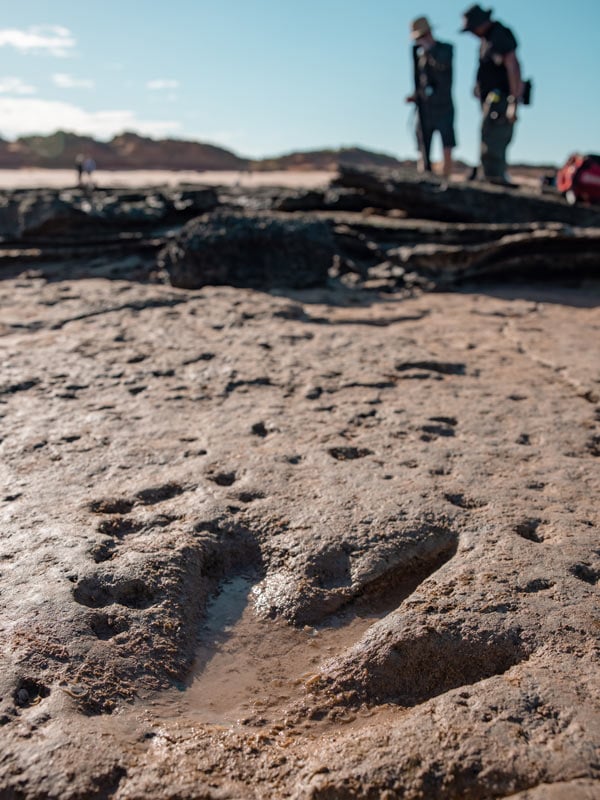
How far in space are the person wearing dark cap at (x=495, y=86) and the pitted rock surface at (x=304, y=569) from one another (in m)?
3.89

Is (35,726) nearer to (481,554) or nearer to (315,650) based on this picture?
(315,650)

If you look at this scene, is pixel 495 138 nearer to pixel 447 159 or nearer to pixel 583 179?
pixel 447 159

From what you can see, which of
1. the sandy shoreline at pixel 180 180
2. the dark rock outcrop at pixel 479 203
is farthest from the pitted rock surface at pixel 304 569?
the sandy shoreline at pixel 180 180

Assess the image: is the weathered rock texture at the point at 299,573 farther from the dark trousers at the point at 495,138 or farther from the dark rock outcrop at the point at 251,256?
the dark trousers at the point at 495,138

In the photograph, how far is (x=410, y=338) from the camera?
11.5ft

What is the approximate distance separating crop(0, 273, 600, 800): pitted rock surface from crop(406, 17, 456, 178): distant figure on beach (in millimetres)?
4475

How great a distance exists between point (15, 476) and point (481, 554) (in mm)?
1298

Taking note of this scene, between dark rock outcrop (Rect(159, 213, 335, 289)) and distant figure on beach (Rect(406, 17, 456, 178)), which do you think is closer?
dark rock outcrop (Rect(159, 213, 335, 289))

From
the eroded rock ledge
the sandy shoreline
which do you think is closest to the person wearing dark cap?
the eroded rock ledge

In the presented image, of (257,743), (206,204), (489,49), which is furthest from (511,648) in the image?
(489,49)

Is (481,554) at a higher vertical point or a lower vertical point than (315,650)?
higher

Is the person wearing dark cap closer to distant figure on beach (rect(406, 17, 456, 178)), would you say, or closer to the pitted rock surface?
distant figure on beach (rect(406, 17, 456, 178))

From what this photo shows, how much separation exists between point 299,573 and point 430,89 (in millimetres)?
6168

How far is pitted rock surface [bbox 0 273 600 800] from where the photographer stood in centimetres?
122
